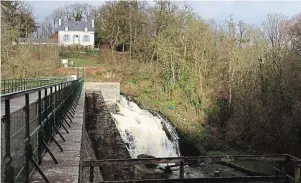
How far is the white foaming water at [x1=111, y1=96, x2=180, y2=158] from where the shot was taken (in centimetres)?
2797

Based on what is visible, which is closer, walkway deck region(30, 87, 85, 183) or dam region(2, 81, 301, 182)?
walkway deck region(30, 87, 85, 183)

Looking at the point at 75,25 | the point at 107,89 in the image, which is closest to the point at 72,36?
the point at 75,25

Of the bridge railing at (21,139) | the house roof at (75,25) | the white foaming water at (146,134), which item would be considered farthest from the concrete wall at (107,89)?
the house roof at (75,25)

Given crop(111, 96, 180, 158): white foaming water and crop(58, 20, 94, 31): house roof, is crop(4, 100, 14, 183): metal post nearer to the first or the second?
crop(111, 96, 180, 158): white foaming water

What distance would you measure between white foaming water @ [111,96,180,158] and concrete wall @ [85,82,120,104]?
2974 mm

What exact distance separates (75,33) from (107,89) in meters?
43.7

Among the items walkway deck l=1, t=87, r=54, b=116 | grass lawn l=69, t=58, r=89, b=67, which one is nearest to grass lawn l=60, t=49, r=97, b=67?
grass lawn l=69, t=58, r=89, b=67

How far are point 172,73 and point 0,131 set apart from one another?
38.0 m

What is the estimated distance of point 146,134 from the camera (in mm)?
29484

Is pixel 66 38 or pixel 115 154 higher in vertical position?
pixel 66 38

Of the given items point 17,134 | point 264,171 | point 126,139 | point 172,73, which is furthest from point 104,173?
point 172,73

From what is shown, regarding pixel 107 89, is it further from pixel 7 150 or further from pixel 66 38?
pixel 66 38

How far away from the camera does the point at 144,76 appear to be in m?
43.9

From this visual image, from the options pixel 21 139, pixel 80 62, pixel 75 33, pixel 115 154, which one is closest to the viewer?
pixel 21 139
